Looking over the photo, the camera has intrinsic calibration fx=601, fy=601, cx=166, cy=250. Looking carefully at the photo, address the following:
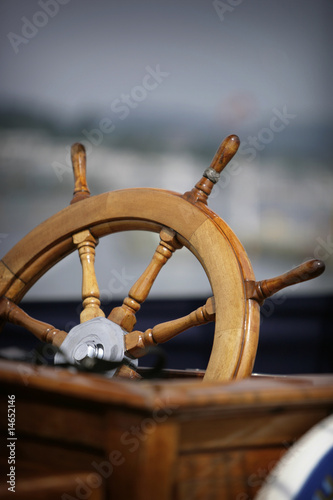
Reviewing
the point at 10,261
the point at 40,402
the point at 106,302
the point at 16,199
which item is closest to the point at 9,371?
A: the point at 40,402

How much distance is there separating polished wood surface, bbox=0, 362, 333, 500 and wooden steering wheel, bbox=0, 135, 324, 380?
0.85 feet

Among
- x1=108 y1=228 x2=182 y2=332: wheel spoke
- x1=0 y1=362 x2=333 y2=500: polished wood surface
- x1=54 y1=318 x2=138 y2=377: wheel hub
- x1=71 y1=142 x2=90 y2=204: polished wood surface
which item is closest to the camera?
x1=0 y1=362 x2=333 y2=500: polished wood surface

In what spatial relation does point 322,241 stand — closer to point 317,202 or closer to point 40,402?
point 317,202

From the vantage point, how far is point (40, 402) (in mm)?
618

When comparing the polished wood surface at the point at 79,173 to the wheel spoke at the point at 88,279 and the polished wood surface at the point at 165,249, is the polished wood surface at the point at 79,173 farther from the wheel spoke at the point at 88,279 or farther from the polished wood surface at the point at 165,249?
the wheel spoke at the point at 88,279

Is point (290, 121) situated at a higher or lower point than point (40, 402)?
higher

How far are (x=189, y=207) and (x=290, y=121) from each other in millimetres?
1589

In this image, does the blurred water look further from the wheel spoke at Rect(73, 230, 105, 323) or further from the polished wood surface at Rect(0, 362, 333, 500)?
the polished wood surface at Rect(0, 362, 333, 500)

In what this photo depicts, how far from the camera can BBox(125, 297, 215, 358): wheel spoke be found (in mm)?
1001

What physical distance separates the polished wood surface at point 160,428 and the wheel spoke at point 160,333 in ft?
1.20

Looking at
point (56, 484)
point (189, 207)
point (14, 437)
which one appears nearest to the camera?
point (56, 484)

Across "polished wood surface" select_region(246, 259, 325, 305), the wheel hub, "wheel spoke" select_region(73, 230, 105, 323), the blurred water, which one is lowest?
the wheel hub

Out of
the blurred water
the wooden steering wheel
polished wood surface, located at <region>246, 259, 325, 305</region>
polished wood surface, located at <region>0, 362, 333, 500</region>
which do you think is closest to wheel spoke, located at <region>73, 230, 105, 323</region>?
the wooden steering wheel

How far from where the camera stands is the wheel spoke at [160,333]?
1001mm
